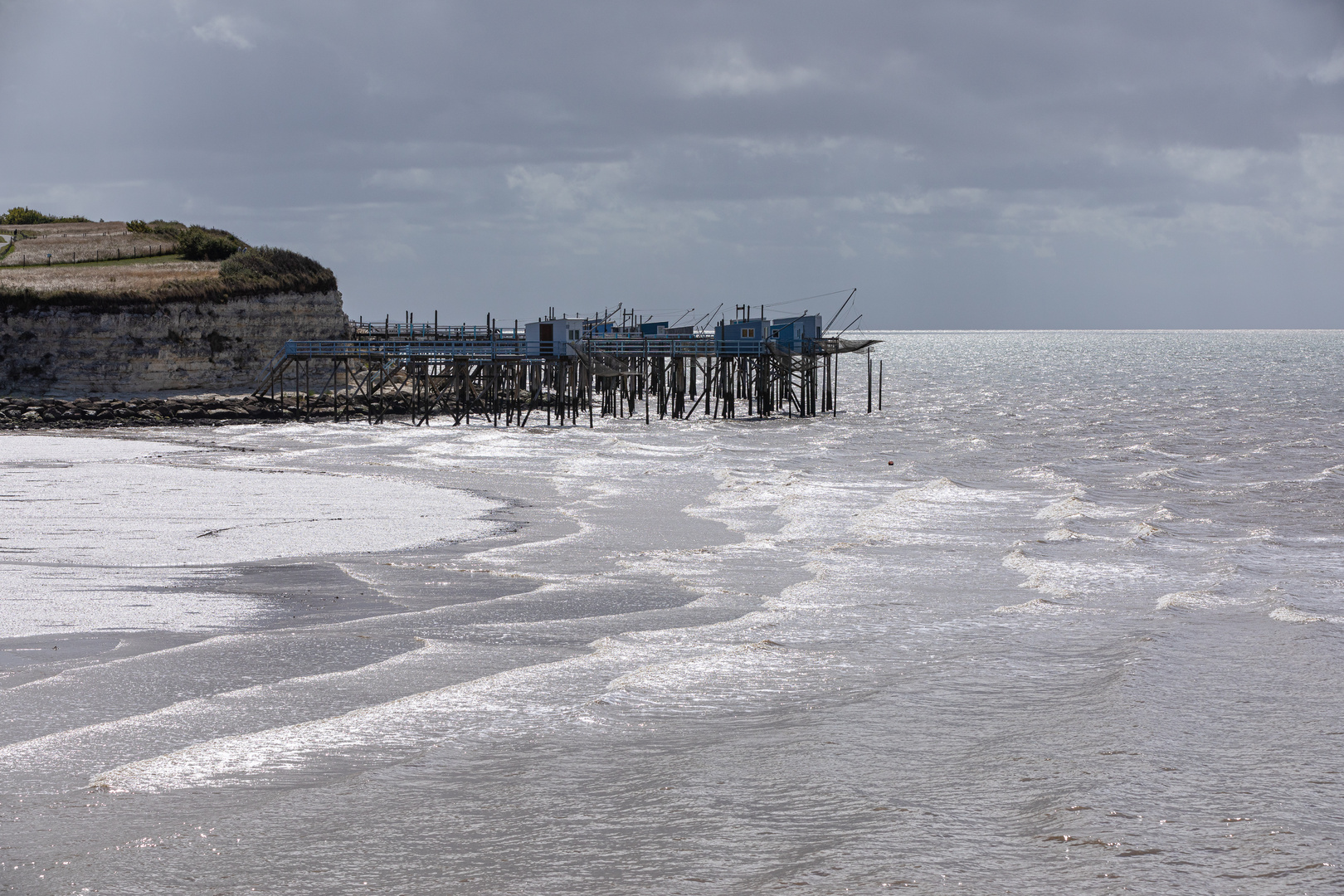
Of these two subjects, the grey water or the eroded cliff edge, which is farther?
the eroded cliff edge

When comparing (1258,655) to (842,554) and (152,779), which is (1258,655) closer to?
A: (842,554)

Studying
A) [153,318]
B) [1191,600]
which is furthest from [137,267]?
[1191,600]

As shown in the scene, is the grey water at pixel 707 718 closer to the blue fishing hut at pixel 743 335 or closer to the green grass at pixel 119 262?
the blue fishing hut at pixel 743 335

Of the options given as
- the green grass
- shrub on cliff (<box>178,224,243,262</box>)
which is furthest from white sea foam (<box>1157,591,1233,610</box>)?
the green grass

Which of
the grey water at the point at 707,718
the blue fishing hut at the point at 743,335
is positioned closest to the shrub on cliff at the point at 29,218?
the blue fishing hut at the point at 743,335

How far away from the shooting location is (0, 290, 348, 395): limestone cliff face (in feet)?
164

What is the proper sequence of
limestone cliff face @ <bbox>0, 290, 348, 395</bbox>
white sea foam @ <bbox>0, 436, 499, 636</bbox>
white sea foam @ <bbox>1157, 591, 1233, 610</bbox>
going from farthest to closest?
1. limestone cliff face @ <bbox>0, 290, 348, 395</bbox>
2. white sea foam @ <bbox>1157, 591, 1233, 610</bbox>
3. white sea foam @ <bbox>0, 436, 499, 636</bbox>

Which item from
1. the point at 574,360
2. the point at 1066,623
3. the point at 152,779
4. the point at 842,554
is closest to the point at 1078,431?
the point at 574,360

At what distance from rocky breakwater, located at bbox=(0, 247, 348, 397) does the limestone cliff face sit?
0.12 feet

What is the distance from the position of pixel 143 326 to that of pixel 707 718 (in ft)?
162

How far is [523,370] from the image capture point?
6066 centimetres

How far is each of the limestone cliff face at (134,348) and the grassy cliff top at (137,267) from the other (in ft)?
1.75

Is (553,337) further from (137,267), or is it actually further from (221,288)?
(137,267)

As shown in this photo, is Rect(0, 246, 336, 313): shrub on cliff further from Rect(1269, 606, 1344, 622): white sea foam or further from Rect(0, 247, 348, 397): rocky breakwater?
Rect(1269, 606, 1344, 622): white sea foam
